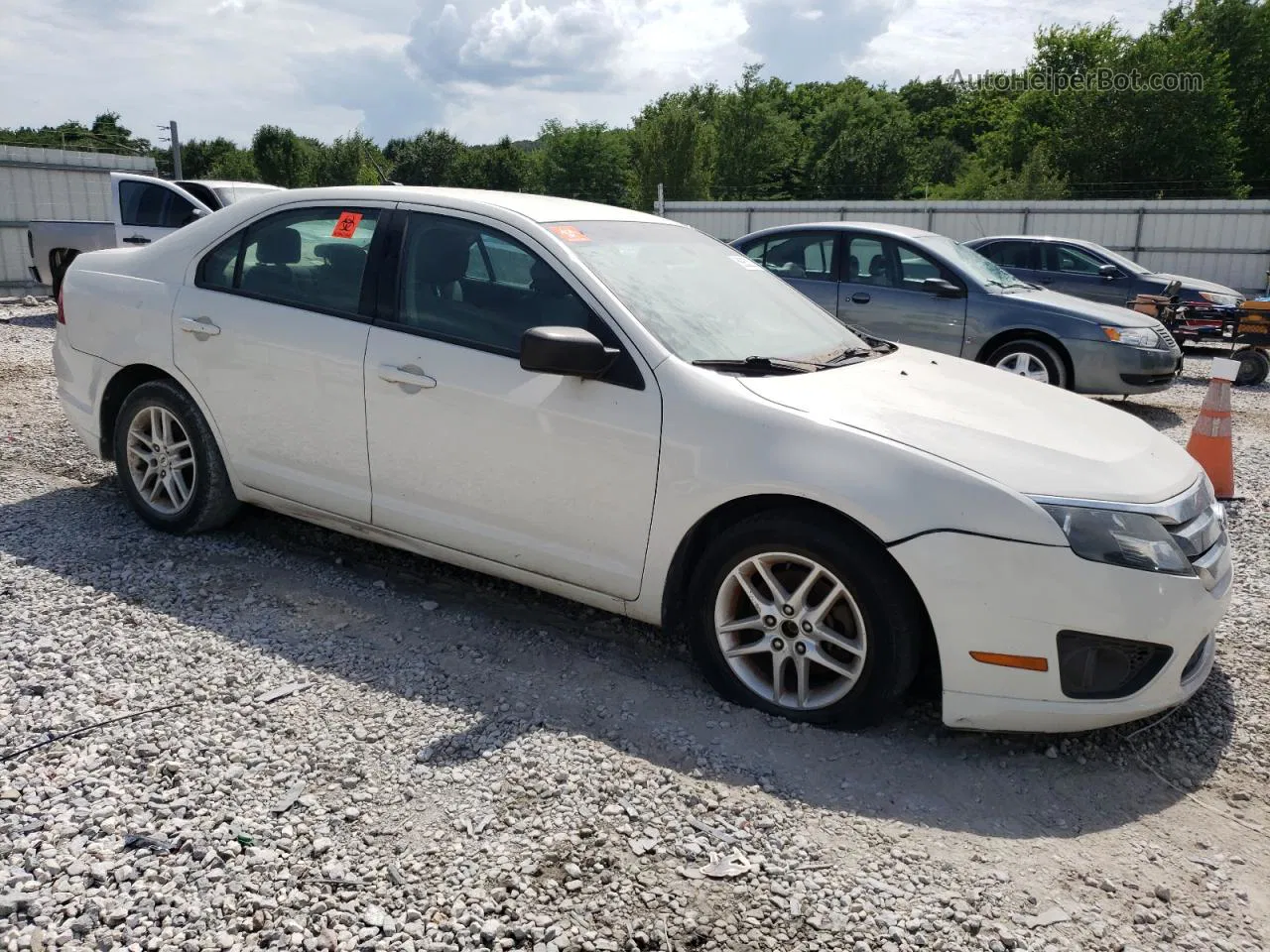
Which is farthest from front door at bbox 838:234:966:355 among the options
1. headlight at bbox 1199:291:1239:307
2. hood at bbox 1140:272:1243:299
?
headlight at bbox 1199:291:1239:307

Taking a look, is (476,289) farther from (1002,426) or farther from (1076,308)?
(1076,308)

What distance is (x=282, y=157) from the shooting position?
259 feet

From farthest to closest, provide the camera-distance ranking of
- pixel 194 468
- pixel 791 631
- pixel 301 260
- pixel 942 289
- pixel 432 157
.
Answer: pixel 432 157 → pixel 942 289 → pixel 194 468 → pixel 301 260 → pixel 791 631

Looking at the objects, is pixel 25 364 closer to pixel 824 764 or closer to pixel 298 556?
pixel 298 556

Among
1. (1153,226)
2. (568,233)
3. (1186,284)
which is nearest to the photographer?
(568,233)

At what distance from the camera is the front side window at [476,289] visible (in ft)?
13.0

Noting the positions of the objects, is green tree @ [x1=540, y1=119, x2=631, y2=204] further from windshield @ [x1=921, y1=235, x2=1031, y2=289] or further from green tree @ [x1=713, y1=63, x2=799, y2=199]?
windshield @ [x1=921, y1=235, x2=1031, y2=289]

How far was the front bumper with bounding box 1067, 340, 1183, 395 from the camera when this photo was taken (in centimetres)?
948

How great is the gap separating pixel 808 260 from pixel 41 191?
14.9 metres

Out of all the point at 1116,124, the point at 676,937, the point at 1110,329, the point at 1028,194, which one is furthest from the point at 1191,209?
the point at 1116,124

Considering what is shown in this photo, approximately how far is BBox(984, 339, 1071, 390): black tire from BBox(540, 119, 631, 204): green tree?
65.3 metres

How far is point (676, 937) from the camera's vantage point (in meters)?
2.52

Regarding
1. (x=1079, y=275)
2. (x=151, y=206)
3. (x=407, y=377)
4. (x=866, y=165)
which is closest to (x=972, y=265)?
(x=1079, y=275)

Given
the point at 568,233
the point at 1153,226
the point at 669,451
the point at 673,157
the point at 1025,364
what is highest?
the point at 673,157
